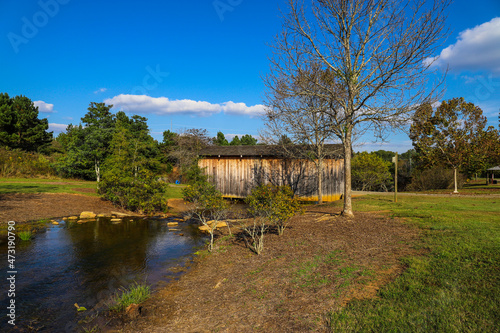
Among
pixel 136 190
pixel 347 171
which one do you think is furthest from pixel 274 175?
pixel 347 171

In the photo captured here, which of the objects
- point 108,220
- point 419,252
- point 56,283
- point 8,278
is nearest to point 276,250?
point 419,252

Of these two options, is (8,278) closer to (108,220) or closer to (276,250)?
(276,250)

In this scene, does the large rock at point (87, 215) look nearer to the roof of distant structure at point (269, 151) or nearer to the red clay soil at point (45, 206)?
the red clay soil at point (45, 206)

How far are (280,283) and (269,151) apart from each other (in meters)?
16.8

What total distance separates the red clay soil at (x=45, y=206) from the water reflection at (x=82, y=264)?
2.37 metres

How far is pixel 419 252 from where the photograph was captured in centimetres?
683

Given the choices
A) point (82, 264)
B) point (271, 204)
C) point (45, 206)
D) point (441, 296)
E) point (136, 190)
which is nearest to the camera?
point (441, 296)

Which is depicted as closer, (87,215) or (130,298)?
(130,298)

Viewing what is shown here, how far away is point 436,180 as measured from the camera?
32.3 m

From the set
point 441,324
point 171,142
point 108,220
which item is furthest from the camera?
point 171,142

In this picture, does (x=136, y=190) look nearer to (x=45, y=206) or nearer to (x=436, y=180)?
(x=45, y=206)

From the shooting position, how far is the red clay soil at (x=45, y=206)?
14.4 metres

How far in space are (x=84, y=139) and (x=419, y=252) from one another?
3255cm

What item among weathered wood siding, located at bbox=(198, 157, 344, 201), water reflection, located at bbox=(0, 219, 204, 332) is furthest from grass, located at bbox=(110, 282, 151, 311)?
weathered wood siding, located at bbox=(198, 157, 344, 201)
